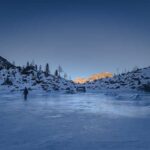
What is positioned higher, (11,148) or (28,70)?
(28,70)

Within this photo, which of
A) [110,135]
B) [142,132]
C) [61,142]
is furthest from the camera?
[142,132]

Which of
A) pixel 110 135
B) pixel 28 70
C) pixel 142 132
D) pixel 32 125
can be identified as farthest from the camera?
pixel 28 70

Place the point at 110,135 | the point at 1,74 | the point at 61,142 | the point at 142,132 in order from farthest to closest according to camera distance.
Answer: the point at 1,74, the point at 142,132, the point at 110,135, the point at 61,142

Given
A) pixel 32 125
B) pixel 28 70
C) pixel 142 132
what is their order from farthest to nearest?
pixel 28 70
pixel 32 125
pixel 142 132

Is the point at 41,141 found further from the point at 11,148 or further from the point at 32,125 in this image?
the point at 32,125

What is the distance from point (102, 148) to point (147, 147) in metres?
1.53

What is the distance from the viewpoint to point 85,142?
8258mm

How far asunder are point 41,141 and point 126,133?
3895mm

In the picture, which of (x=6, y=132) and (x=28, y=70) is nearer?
(x=6, y=132)

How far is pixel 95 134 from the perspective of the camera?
9664mm

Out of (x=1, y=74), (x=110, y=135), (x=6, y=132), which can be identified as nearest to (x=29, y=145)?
(x=6, y=132)

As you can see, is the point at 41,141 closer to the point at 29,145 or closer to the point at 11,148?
the point at 29,145

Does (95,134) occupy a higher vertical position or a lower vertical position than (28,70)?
lower

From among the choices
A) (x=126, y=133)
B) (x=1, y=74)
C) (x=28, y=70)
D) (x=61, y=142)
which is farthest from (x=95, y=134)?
(x=28, y=70)
